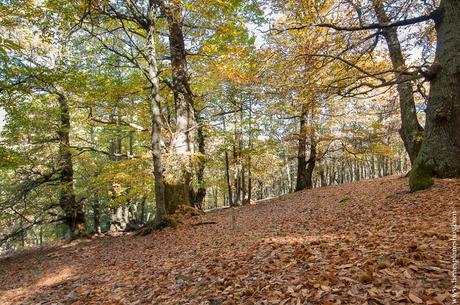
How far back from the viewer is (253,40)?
1129 cm

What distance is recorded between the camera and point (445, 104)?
6.34 m

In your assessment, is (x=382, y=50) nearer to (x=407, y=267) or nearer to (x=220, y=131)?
(x=220, y=131)

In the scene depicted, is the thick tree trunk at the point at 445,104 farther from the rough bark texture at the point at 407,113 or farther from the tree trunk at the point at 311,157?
the tree trunk at the point at 311,157

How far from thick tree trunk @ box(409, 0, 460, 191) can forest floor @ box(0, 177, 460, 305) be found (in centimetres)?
52

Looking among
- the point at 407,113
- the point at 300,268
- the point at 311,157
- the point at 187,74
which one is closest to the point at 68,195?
the point at 187,74

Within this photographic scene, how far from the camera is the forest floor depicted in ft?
9.04

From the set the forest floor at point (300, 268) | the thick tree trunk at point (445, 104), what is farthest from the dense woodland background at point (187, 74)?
the forest floor at point (300, 268)

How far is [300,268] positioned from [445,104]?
217 inches

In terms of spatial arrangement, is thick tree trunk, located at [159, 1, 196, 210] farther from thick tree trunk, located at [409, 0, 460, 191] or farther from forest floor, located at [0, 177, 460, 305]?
thick tree trunk, located at [409, 0, 460, 191]

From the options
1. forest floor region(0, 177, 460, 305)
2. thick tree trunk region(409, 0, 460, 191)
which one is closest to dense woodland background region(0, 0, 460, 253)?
thick tree trunk region(409, 0, 460, 191)

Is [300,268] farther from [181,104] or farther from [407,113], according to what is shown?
[181,104]

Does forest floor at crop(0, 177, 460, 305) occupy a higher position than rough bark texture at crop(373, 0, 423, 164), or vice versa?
rough bark texture at crop(373, 0, 423, 164)

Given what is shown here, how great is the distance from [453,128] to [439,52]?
1.84 metres

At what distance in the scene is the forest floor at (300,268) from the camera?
276cm
